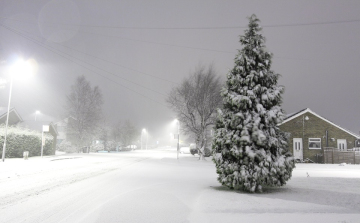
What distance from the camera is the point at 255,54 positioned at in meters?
10.3

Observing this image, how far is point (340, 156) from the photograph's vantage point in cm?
2856

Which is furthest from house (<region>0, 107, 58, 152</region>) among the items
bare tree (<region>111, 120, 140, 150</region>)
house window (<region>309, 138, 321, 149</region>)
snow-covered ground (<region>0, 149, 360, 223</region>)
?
bare tree (<region>111, 120, 140, 150</region>)

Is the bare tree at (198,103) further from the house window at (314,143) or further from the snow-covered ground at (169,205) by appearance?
the snow-covered ground at (169,205)

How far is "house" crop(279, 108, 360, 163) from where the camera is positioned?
30031mm

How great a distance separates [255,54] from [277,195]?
5.21 metres

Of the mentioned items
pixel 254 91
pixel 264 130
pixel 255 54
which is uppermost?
pixel 255 54

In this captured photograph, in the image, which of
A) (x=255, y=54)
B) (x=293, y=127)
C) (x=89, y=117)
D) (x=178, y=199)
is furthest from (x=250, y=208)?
(x=89, y=117)

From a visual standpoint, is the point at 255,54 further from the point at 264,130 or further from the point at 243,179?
the point at 243,179

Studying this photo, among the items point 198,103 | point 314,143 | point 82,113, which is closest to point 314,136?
point 314,143

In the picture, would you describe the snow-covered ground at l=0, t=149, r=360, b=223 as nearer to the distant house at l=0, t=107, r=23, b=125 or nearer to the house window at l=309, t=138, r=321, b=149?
the house window at l=309, t=138, r=321, b=149

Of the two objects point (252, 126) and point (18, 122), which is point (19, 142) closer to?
point (18, 122)

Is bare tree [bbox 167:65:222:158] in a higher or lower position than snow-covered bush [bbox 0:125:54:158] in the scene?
higher

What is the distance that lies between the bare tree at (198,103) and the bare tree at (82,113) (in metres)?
18.7

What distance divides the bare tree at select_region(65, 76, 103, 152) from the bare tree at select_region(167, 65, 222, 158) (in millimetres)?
18700
